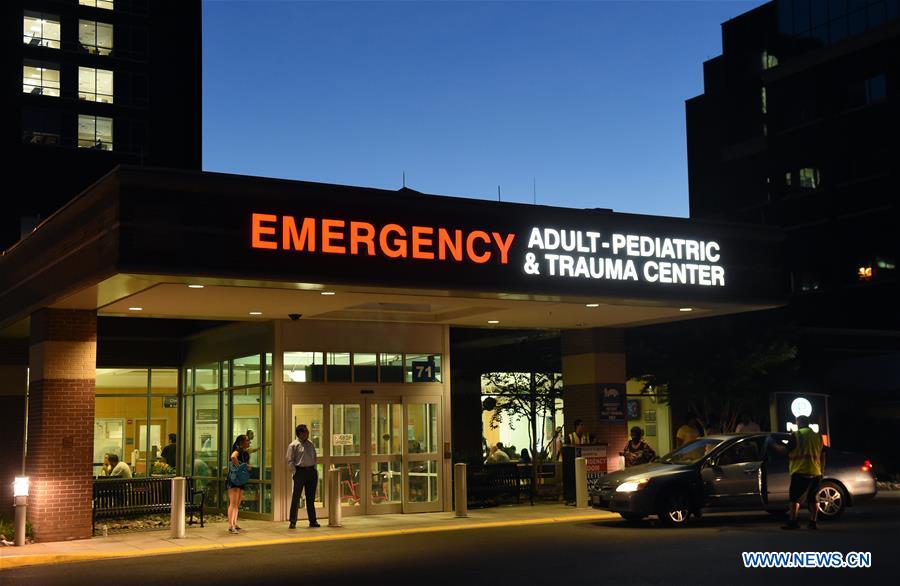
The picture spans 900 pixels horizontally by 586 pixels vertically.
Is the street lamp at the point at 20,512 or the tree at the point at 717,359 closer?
the street lamp at the point at 20,512

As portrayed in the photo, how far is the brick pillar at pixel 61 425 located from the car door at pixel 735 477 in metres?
10.8

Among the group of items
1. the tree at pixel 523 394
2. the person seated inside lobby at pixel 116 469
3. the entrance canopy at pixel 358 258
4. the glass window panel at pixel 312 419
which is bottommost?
the person seated inside lobby at pixel 116 469

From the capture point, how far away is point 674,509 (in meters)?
18.2

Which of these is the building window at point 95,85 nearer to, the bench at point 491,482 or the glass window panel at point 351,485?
the bench at point 491,482

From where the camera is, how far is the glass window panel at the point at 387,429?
22.4 meters

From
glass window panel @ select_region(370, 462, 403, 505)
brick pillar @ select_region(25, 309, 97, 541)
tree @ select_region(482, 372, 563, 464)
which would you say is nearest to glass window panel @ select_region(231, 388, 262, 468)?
glass window panel @ select_region(370, 462, 403, 505)

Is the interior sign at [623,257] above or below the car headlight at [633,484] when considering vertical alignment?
above

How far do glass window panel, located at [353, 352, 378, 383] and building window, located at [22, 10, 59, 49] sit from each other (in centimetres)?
3982

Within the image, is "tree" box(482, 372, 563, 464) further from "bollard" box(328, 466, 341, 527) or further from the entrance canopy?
"bollard" box(328, 466, 341, 527)

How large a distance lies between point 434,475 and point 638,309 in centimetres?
564

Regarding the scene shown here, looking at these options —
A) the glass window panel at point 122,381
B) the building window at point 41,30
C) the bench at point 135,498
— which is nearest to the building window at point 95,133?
the building window at point 41,30

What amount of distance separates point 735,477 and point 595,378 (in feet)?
22.3

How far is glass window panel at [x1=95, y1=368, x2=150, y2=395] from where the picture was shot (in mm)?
27531

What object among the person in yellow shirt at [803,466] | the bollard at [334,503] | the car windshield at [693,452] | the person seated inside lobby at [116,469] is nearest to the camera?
the person in yellow shirt at [803,466]
